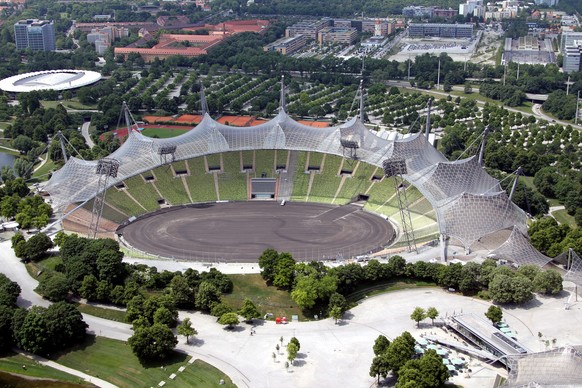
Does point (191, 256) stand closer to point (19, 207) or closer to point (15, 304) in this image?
point (15, 304)

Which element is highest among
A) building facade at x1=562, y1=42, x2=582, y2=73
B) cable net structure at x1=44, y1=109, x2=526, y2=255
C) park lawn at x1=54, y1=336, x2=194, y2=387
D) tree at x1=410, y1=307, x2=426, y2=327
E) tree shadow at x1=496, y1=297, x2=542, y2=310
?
building facade at x1=562, y1=42, x2=582, y2=73

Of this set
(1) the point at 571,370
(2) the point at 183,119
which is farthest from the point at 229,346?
(2) the point at 183,119

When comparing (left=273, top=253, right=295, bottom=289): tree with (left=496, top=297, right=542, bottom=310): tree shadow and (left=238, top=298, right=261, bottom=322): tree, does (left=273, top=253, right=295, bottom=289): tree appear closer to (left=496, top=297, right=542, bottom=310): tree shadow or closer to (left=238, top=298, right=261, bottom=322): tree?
(left=238, top=298, right=261, bottom=322): tree

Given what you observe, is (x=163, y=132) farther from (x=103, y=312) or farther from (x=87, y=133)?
(x=103, y=312)

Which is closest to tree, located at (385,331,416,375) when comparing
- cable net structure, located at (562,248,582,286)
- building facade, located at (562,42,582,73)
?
cable net structure, located at (562,248,582,286)

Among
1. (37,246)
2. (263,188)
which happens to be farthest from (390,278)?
(37,246)

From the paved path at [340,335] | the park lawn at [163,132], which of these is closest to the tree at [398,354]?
the paved path at [340,335]

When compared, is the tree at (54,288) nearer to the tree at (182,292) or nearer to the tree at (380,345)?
the tree at (182,292)
